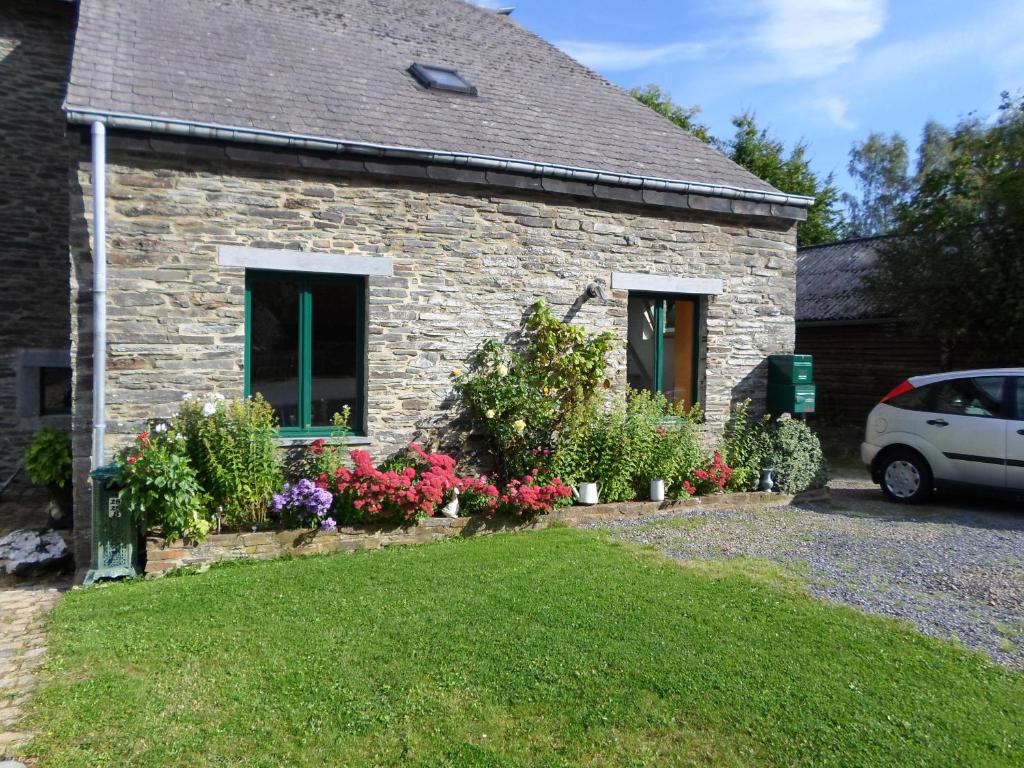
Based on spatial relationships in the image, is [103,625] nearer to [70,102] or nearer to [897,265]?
[70,102]

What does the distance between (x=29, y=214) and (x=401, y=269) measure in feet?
17.8

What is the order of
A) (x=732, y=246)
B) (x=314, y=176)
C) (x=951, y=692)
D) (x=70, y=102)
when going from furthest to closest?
(x=732, y=246), (x=314, y=176), (x=70, y=102), (x=951, y=692)

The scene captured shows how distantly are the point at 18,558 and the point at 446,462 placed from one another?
12.8 ft

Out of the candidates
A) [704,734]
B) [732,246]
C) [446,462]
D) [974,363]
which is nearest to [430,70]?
[732,246]

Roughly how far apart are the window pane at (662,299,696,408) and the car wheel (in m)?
2.49

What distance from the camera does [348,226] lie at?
26.0 ft

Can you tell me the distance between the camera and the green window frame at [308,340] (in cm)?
771

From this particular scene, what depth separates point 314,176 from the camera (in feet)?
25.5

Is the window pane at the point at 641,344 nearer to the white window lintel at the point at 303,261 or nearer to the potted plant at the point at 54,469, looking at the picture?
the white window lintel at the point at 303,261

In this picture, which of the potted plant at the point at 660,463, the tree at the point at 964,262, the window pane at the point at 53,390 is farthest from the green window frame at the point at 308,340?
the tree at the point at 964,262

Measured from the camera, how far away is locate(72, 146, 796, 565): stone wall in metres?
7.09

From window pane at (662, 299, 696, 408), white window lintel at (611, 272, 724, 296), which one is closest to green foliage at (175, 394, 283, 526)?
white window lintel at (611, 272, 724, 296)

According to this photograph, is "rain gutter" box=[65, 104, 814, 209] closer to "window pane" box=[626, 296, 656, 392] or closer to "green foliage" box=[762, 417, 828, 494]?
"window pane" box=[626, 296, 656, 392]

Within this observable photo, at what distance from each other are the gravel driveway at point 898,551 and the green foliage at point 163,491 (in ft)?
12.7
